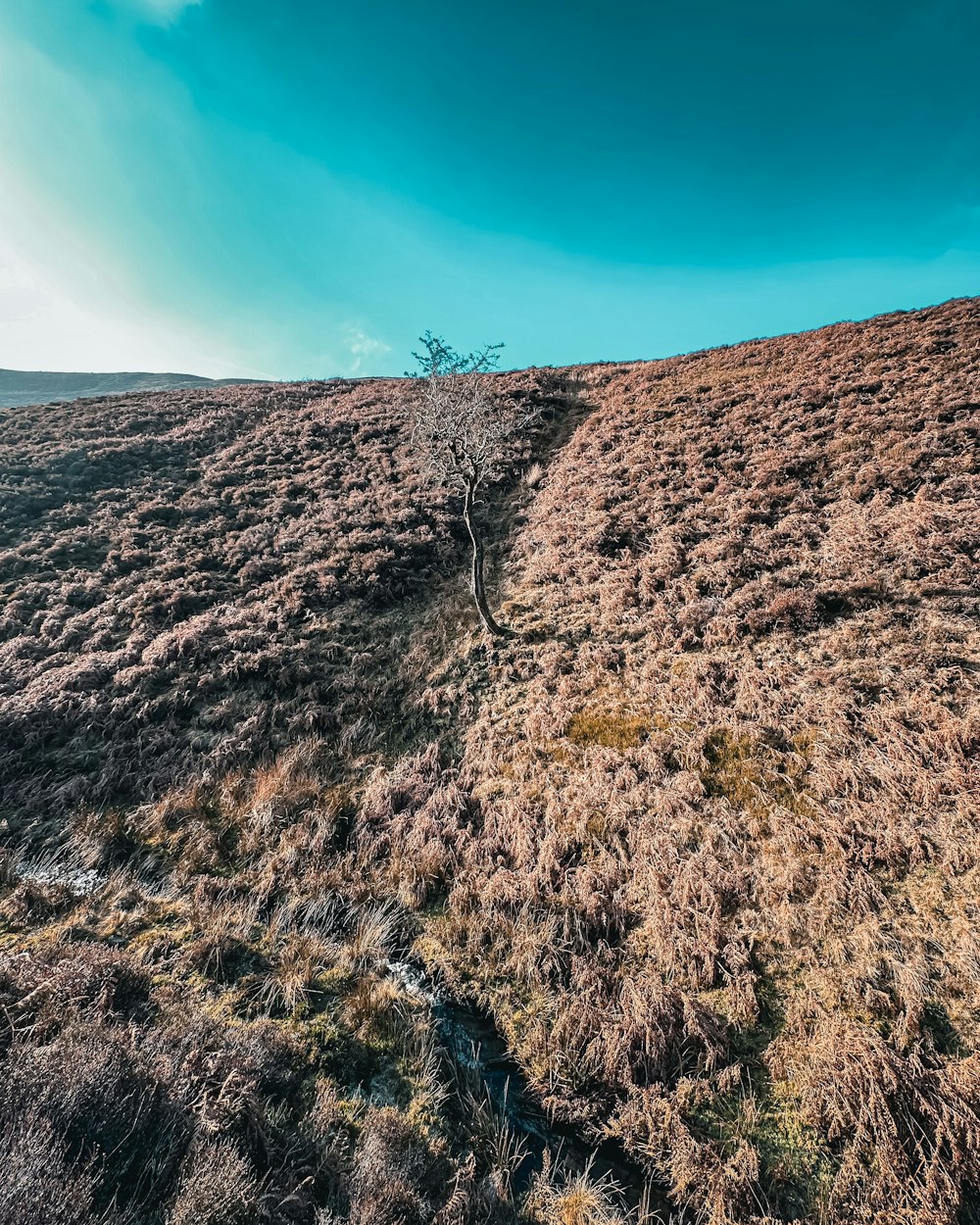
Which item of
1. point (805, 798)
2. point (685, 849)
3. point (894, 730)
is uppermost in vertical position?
point (894, 730)

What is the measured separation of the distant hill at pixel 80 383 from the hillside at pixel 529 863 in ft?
152

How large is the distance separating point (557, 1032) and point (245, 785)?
7.66 meters

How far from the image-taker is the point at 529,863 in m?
8.43

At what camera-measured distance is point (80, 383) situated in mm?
58656

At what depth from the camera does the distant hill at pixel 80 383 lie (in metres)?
52.7

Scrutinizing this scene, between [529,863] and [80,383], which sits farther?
[80,383]

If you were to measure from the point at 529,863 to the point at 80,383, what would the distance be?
7621cm

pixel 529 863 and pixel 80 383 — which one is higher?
pixel 80 383

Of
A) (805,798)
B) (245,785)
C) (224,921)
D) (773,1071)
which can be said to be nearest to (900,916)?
(805,798)

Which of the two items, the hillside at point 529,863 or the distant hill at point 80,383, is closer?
the hillside at point 529,863

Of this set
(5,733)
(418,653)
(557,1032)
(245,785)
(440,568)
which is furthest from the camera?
(440,568)

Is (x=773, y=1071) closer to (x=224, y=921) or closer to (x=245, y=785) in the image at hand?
(x=224, y=921)

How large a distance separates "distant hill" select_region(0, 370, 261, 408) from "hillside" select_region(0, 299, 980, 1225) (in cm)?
4623

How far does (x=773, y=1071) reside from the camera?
5523 mm
